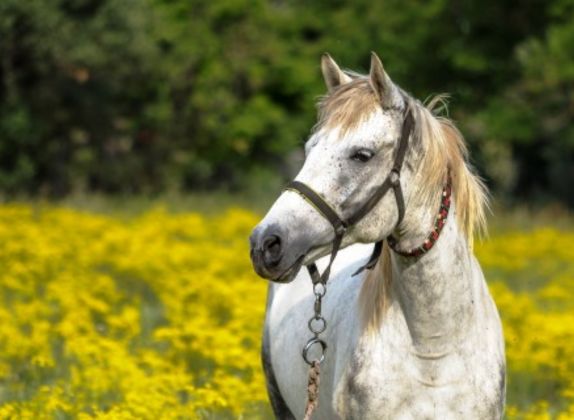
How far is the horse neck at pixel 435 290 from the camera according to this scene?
4.86 m

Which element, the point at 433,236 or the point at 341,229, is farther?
the point at 433,236

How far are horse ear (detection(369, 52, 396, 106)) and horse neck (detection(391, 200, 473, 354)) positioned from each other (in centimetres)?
46

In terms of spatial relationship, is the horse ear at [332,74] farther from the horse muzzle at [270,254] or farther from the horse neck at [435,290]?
the horse muzzle at [270,254]

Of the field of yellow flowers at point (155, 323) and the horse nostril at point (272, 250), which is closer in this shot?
the horse nostril at point (272, 250)

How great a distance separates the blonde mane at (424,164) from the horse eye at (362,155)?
10 cm

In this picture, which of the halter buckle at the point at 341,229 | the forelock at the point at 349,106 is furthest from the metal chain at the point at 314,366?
the forelock at the point at 349,106

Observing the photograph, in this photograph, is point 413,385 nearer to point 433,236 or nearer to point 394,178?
point 433,236

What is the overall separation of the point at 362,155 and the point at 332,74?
0.48m

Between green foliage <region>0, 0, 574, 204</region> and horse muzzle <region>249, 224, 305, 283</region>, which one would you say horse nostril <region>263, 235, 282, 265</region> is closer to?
horse muzzle <region>249, 224, 305, 283</region>

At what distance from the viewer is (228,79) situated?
106 feet

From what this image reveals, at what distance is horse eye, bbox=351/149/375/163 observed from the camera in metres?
4.64

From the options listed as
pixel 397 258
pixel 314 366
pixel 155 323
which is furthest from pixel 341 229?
pixel 155 323

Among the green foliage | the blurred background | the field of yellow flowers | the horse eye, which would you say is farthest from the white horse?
the green foliage

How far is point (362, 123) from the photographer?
4.66 m
